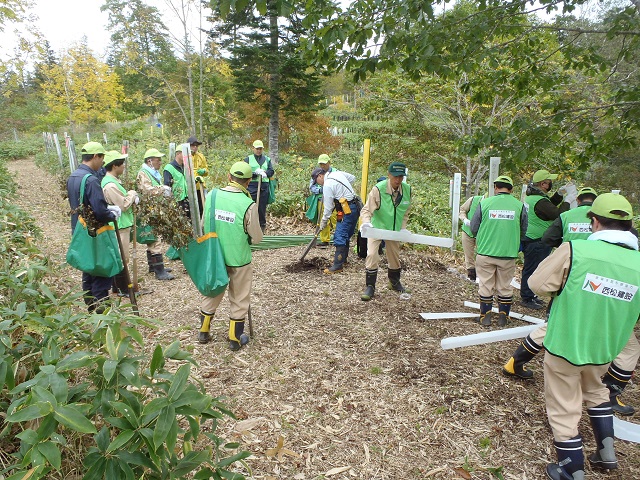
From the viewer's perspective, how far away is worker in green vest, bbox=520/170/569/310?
564 cm

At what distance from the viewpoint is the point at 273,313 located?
523 centimetres

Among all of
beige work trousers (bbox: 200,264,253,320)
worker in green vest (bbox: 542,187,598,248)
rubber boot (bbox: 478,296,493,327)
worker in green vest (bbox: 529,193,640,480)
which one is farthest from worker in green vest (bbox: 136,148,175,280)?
worker in green vest (bbox: 542,187,598,248)

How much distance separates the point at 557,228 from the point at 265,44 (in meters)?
13.3

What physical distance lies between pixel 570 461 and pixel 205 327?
340 centimetres

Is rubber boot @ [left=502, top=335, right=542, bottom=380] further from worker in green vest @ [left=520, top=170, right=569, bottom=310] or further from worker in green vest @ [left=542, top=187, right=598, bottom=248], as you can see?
worker in green vest @ [left=520, top=170, right=569, bottom=310]

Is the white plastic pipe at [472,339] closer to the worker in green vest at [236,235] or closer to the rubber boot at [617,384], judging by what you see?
the rubber boot at [617,384]

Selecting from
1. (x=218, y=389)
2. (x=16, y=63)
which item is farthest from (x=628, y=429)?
(x=16, y=63)

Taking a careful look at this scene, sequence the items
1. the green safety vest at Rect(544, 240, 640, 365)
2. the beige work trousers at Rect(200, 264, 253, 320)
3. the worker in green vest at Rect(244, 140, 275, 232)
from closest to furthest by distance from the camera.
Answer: the green safety vest at Rect(544, 240, 640, 365), the beige work trousers at Rect(200, 264, 253, 320), the worker in green vest at Rect(244, 140, 275, 232)

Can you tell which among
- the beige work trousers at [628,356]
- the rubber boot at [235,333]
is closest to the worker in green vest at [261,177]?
the rubber boot at [235,333]

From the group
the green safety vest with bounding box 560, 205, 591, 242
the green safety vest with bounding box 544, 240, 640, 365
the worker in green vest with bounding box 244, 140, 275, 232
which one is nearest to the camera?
the green safety vest with bounding box 544, 240, 640, 365

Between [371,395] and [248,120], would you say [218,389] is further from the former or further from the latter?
[248,120]

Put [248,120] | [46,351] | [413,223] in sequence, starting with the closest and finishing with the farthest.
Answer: [46,351], [413,223], [248,120]

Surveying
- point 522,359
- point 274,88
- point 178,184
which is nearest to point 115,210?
point 178,184

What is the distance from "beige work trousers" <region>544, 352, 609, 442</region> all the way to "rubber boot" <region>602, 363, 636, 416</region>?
106cm
